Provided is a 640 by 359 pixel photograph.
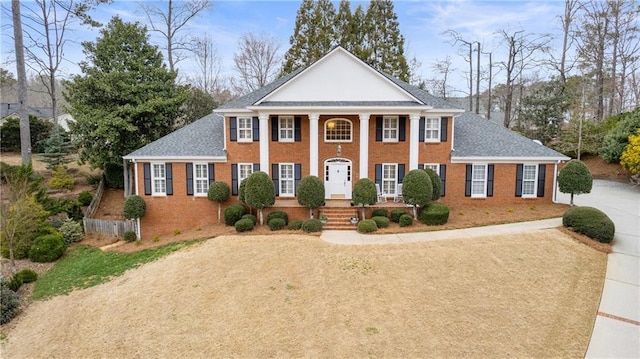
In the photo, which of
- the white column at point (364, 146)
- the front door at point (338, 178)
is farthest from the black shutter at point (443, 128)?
the front door at point (338, 178)

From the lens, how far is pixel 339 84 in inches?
773

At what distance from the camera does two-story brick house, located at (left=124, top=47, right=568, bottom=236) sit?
20125 millimetres

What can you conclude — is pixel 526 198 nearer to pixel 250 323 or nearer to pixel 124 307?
pixel 250 323

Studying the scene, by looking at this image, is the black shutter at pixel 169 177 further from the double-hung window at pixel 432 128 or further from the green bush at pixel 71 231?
the double-hung window at pixel 432 128

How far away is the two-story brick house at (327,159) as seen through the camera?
20.1 metres

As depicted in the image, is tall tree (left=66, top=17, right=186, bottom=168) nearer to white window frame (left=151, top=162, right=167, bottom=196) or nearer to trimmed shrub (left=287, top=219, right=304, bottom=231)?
white window frame (left=151, top=162, right=167, bottom=196)

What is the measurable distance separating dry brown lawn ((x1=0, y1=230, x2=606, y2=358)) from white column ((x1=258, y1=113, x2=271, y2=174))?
6.24 metres

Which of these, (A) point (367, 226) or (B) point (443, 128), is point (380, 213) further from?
(B) point (443, 128)

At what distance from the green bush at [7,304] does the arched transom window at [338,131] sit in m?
15.4

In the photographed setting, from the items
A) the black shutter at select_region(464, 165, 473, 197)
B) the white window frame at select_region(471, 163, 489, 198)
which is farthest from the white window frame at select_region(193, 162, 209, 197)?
the white window frame at select_region(471, 163, 489, 198)

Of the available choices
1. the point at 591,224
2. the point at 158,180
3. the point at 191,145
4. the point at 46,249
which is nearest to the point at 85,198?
the point at 46,249

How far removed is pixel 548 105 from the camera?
3531cm

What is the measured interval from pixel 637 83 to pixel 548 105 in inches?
775

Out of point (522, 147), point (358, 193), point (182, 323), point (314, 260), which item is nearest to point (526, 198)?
point (522, 147)
